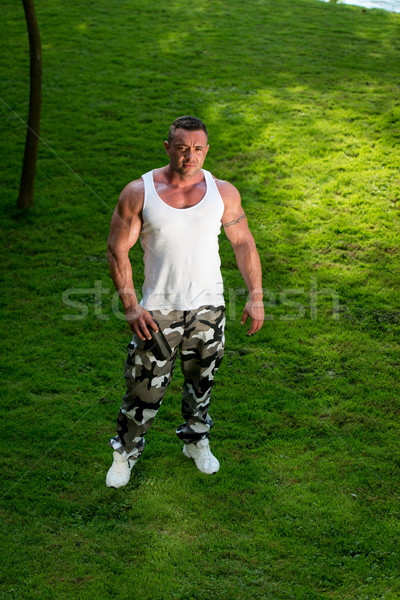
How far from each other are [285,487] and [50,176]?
18.7ft

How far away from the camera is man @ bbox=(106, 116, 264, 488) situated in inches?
114

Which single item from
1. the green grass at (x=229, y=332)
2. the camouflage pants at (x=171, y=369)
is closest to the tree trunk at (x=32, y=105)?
the green grass at (x=229, y=332)

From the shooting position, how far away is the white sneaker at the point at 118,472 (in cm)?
344

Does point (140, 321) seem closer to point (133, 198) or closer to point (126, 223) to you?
point (126, 223)

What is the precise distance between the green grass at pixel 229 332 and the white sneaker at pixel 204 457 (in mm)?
63

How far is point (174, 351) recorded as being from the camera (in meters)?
3.16

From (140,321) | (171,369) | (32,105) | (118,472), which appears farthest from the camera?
(32,105)

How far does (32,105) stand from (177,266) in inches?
176

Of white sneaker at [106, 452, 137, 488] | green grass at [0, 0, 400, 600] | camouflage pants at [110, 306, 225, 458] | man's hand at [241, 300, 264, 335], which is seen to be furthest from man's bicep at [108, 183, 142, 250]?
green grass at [0, 0, 400, 600]

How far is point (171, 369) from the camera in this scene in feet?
10.5

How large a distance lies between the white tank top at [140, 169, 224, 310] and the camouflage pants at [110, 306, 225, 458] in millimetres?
83

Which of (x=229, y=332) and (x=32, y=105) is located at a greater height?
(x=32, y=105)

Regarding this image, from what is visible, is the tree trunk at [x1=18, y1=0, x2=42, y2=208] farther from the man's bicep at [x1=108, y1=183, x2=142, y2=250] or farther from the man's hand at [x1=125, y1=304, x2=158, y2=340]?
the man's hand at [x1=125, y1=304, x2=158, y2=340]

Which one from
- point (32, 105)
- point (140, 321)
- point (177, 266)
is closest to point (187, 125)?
point (177, 266)
